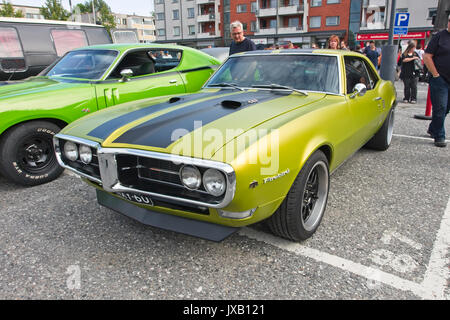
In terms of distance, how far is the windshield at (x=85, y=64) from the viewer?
4266 mm

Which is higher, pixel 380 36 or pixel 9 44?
pixel 380 36

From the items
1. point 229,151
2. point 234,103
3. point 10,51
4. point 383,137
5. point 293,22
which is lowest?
point 383,137

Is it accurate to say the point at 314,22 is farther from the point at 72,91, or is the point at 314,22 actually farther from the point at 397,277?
the point at 397,277

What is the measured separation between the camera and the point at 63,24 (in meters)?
6.75

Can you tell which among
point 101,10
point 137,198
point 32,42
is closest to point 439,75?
point 137,198

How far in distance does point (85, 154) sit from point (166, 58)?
302cm

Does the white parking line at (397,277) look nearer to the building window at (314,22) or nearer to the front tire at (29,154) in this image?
the front tire at (29,154)

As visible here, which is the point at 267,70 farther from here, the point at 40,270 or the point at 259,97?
the point at 40,270

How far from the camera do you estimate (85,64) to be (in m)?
4.44

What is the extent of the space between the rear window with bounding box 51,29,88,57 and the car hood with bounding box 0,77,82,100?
2.73m

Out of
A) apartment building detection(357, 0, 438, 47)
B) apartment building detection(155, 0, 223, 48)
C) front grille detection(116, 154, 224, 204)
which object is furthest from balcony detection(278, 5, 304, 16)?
front grille detection(116, 154, 224, 204)

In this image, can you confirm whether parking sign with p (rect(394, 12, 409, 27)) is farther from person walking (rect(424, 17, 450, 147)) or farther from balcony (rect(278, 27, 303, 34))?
balcony (rect(278, 27, 303, 34))

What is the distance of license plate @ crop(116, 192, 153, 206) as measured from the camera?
7.21 ft
